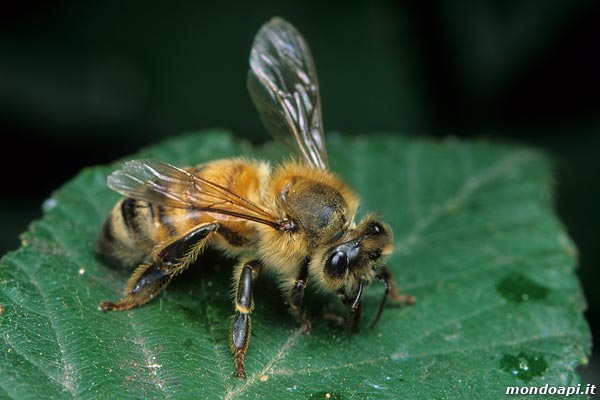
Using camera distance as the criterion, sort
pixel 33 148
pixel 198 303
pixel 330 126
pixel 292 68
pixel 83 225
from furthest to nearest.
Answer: pixel 330 126 → pixel 33 148 → pixel 292 68 → pixel 83 225 → pixel 198 303

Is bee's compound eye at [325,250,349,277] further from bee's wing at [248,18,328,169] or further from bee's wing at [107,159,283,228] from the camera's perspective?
bee's wing at [248,18,328,169]

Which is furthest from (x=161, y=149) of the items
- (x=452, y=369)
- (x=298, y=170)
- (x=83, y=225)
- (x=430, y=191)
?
(x=452, y=369)

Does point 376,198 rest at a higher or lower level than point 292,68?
lower

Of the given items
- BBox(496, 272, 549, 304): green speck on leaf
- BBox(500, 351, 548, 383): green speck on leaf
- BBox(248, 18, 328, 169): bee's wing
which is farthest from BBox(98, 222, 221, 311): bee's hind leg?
BBox(496, 272, 549, 304): green speck on leaf

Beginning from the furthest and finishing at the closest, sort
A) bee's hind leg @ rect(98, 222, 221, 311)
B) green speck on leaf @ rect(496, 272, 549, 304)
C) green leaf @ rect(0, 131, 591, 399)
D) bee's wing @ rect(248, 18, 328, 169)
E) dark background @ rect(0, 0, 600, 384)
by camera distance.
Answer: dark background @ rect(0, 0, 600, 384) → bee's wing @ rect(248, 18, 328, 169) → green speck on leaf @ rect(496, 272, 549, 304) → bee's hind leg @ rect(98, 222, 221, 311) → green leaf @ rect(0, 131, 591, 399)

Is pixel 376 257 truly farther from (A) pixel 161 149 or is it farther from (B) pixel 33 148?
(B) pixel 33 148

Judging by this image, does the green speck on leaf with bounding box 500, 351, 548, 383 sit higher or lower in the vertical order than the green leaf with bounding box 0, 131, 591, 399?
lower

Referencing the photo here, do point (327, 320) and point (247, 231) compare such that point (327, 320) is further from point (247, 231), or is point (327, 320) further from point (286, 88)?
point (286, 88)
